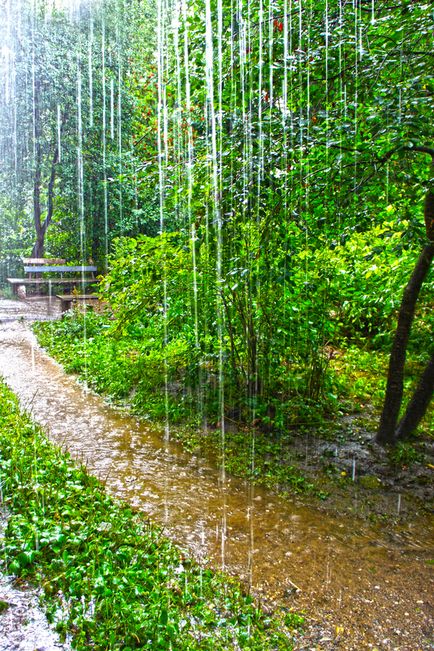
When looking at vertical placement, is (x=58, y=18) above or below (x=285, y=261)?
above

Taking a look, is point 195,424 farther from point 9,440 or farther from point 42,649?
point 42,649

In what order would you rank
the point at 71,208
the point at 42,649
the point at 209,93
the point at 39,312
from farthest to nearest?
the point at 71,208, the point at 39,312, the point at 209,93, the point at 42,649

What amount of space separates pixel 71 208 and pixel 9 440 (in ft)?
40.7

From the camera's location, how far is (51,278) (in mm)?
16297

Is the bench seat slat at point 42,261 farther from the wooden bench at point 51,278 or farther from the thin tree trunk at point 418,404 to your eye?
the thin tree trunk at point 418,404

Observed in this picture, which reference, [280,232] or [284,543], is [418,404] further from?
[280,232]

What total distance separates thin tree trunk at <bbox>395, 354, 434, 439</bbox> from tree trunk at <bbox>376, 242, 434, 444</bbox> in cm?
8

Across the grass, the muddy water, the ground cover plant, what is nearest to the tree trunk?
the grass

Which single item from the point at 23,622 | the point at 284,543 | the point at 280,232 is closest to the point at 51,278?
the point at 280,232

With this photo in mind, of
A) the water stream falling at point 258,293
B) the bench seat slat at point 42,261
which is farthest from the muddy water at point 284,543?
the bench seat slat at point 42,261

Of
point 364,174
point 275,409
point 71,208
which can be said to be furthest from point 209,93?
point 71,208

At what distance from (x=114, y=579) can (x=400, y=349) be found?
10.6ft

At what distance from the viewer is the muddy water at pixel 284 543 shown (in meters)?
2.92

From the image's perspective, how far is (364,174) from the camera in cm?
402
